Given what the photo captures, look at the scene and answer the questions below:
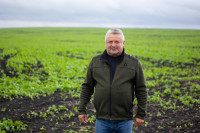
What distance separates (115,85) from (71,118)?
4.31 meters

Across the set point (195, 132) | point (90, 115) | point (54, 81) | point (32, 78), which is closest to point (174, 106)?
point (195, 132)

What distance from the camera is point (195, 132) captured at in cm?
554

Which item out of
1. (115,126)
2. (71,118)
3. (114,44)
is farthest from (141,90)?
(71,118)

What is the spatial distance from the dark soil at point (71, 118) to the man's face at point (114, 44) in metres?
3.61

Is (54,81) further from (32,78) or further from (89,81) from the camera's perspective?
(89,81)

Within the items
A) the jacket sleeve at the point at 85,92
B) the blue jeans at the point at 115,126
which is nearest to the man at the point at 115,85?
the blue jeans at the point at 115,126

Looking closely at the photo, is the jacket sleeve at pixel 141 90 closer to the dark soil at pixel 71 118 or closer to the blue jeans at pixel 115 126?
the blue jeans at pixel 115 126

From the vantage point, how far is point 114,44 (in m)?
2.88

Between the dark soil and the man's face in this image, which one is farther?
the dark soil

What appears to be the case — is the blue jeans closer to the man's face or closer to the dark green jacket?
the dark green jacket

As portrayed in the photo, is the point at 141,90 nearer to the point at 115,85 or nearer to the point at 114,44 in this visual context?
the point at 115,85

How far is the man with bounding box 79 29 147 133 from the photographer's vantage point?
9.50 feet

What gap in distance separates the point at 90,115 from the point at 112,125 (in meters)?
4.08

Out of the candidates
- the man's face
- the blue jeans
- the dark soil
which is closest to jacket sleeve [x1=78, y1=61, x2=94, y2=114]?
the blue jeans
